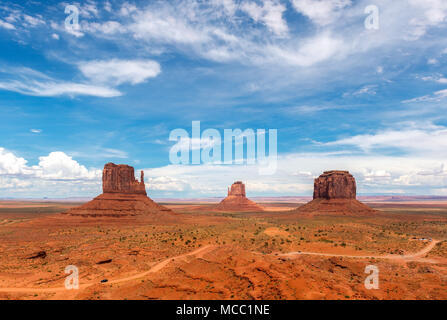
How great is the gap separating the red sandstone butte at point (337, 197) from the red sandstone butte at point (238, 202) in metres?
52.4

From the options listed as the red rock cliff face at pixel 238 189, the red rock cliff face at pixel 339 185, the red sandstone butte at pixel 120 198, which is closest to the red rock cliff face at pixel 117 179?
the red sandstone butte at pixel 120 198

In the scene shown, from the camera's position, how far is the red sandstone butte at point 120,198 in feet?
269

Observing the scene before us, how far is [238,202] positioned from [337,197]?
75.3 metres

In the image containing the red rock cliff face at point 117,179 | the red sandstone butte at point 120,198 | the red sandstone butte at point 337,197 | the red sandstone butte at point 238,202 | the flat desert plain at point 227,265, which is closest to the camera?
the flat desert plain at point 227,265

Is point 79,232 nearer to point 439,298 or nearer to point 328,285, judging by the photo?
point 328,285

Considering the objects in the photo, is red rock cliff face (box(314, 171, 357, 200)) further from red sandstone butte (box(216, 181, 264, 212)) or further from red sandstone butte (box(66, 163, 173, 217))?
red sandstone butte (box(66, 163, 173, 217))

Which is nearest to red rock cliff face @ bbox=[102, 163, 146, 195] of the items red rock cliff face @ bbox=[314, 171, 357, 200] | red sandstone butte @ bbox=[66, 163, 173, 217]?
red sandstone butte @ bbox=[66, 163, 173, 217]

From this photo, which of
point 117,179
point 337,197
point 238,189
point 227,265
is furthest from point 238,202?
point 227,265

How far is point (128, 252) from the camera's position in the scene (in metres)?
39.2

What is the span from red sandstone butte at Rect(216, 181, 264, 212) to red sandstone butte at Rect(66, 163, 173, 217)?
3174 inches

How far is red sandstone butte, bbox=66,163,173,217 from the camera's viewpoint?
8200cm

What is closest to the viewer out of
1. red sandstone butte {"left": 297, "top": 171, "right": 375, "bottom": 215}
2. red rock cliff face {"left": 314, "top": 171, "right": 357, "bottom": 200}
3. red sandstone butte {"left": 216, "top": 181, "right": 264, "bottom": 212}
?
red sandstone butte {"left": 297, "top": 171, "right": 375, "bottom": 215}

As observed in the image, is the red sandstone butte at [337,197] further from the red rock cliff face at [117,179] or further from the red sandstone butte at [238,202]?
the red rock cliff face at [117,179]

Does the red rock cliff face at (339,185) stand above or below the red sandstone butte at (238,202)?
above
